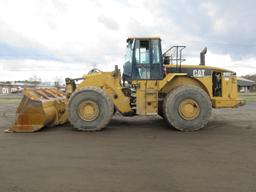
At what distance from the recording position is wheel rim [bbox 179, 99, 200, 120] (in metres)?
13.4

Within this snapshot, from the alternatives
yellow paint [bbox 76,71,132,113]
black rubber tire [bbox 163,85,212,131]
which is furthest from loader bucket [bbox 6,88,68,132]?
black rubber tire [bbox 163,85,212,131]

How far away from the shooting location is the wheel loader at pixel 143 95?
1331 cm

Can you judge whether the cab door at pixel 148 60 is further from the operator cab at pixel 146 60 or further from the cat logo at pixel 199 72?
the cat logo at pixel 199 72

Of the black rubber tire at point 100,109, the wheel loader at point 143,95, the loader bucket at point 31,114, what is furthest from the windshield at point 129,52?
the loader bucket at point 31,114

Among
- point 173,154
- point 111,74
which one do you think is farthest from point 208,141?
point 111,74

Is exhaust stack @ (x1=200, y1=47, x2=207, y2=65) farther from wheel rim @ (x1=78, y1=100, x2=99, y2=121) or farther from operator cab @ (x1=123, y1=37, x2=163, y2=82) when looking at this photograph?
wheel rim @ (x1=78, y1=100, x2=99, y2=121)

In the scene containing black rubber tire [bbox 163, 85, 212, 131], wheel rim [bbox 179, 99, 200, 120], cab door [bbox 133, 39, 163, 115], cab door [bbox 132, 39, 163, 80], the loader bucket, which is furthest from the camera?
cab door [bbox 132, 39, 163, 80]

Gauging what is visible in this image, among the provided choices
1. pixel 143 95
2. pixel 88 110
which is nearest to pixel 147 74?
pixel 143 95

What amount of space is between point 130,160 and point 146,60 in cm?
587

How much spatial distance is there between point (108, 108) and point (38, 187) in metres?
6.80

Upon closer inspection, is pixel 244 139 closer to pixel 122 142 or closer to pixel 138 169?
pixel 122 142

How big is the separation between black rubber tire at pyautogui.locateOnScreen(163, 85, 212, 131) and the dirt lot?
31cm

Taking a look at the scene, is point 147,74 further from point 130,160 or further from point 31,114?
point 130,160

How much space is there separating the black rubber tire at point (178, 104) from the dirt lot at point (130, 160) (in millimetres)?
306
